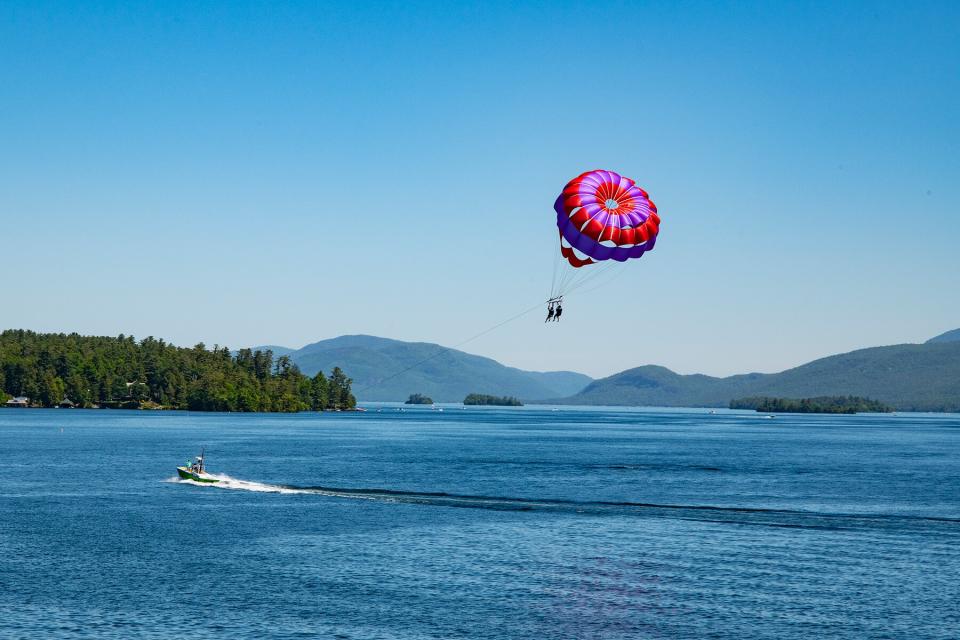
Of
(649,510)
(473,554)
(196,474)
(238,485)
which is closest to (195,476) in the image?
(196,474)

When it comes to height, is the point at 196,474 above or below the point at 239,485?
above

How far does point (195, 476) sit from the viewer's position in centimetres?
10606

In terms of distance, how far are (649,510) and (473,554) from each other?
91.1 feet

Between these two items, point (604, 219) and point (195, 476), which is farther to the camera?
point (195, 476)

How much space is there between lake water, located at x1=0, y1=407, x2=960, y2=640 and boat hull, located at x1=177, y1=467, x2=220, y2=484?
2.38 metres

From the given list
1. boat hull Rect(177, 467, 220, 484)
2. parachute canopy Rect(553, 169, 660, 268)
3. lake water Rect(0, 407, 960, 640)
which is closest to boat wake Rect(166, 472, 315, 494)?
boat hull Rect(177, 467, 220, 484)

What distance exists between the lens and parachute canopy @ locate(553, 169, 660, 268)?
242 ft

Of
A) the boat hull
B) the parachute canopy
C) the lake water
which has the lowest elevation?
the lake water

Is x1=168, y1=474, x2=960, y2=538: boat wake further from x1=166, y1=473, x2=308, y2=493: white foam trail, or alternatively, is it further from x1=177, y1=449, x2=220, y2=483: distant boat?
x1=177, y1=449, x2=220, y2=483: distant boat

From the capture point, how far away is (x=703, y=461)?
15062 cm

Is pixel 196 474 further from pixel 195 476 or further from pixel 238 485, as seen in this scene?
pixel 238 485

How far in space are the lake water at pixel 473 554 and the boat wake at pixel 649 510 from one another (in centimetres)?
40

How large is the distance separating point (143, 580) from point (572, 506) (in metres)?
44.9

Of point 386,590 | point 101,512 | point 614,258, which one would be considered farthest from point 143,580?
point 614,258
